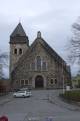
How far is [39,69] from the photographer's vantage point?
112 m

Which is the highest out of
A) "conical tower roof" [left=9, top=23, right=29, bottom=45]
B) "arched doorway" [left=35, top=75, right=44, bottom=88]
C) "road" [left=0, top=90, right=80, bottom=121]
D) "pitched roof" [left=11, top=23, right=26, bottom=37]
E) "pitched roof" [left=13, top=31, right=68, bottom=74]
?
"pitched roof" [left=11, top=23, right=26, bottom=37]

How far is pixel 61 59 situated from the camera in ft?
377

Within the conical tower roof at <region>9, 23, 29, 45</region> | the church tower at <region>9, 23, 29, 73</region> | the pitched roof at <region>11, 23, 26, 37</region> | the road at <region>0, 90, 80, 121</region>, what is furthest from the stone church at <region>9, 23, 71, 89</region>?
the road at <region>0, 90, 80, 121</region>

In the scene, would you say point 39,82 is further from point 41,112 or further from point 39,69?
point 41,112

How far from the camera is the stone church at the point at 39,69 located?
111 meters

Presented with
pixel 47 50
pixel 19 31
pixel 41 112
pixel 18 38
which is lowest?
pixel 41 112

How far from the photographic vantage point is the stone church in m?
111

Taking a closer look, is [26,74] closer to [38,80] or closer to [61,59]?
[38,80]

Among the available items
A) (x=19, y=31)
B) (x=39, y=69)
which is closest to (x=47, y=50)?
(x=39, y=69)

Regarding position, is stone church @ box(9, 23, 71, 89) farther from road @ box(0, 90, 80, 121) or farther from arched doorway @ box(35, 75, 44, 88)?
road @ box(0, 90, 80, 121)

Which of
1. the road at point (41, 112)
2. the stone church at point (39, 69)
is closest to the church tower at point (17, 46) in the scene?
the stone church at point (39, 69)

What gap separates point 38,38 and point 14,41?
9.47m

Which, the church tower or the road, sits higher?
the church tower

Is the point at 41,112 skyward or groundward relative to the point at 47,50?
groundward
